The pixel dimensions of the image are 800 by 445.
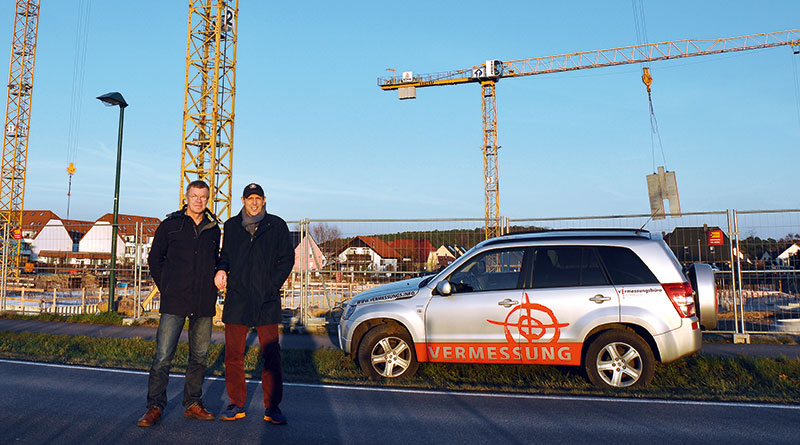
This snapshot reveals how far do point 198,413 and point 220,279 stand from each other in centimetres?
122

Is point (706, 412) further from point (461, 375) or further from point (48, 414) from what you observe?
point (48, 414)

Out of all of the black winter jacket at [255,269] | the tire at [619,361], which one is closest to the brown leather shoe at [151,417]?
the black winter jacket at [255,269]

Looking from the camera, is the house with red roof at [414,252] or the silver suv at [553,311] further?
the house with red roof at [414,252]

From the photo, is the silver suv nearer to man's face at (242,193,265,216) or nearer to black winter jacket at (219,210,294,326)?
black winter jacket at (219,210,294,326)

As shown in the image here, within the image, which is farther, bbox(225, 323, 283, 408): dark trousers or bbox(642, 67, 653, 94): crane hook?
bbox(642, 67, 653, 94): crane hook

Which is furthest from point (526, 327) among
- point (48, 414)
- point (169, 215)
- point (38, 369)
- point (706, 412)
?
point (38, 369)

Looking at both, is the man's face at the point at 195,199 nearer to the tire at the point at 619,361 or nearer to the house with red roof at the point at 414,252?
the tire at the point at 619,361

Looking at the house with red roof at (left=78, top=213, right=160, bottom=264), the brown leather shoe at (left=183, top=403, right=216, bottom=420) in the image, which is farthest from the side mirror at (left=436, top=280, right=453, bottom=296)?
the house with red roof at (left=78, top=213, right=160, bottom=264)

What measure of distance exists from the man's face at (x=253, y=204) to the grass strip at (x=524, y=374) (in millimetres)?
2680

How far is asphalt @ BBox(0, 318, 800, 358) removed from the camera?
30.0 feet

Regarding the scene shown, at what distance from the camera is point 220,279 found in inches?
204

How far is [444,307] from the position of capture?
698 centimetres

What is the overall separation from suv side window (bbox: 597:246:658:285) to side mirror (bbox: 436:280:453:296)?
1.78 m

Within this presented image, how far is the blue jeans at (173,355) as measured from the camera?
5.14 m
